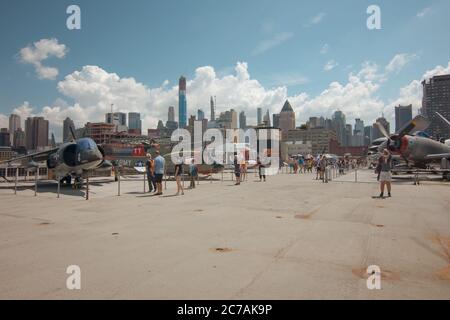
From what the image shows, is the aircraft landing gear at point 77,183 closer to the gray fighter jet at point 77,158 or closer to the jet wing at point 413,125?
the gray fighter jet at point 77,158

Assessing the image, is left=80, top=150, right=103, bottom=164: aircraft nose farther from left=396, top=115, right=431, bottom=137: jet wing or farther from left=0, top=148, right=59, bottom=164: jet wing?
left=396, top=115, right=431, bottom=137: jet wing

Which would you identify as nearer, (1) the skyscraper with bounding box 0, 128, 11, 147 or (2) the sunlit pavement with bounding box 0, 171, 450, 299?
(2) the sunlit pavement with bounding box 0, 171, 450, 299

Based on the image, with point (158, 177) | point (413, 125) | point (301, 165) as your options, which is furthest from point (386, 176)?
point (301, 165)

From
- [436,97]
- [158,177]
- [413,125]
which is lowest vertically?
[158,177]

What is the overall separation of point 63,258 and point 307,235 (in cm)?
470

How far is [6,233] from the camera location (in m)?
6.58

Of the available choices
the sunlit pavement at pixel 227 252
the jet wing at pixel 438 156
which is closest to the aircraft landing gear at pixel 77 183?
the sunlit pavement at pixel 227 252

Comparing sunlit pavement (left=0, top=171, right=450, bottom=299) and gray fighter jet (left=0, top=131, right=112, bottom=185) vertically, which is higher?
gray fighter jet (left=0, top=131, right=112, bottom=185)

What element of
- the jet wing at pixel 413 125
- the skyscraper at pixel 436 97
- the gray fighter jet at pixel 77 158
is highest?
the skyscraper at pixel 436 97

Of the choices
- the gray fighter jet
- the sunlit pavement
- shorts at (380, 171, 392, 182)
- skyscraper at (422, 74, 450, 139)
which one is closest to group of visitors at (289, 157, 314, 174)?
shorts at (380, 171, 392, 182)

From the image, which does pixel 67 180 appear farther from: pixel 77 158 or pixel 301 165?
pixel 301 165

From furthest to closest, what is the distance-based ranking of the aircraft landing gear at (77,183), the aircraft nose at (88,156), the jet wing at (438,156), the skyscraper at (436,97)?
1. the skyscraper at (436,97)
2. the jet wing at (438,156)
3. the aircraft landing gear at (77,183)
4. the aircraft nose at (88,156)

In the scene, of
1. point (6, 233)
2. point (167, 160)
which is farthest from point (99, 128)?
point (6, 233)
